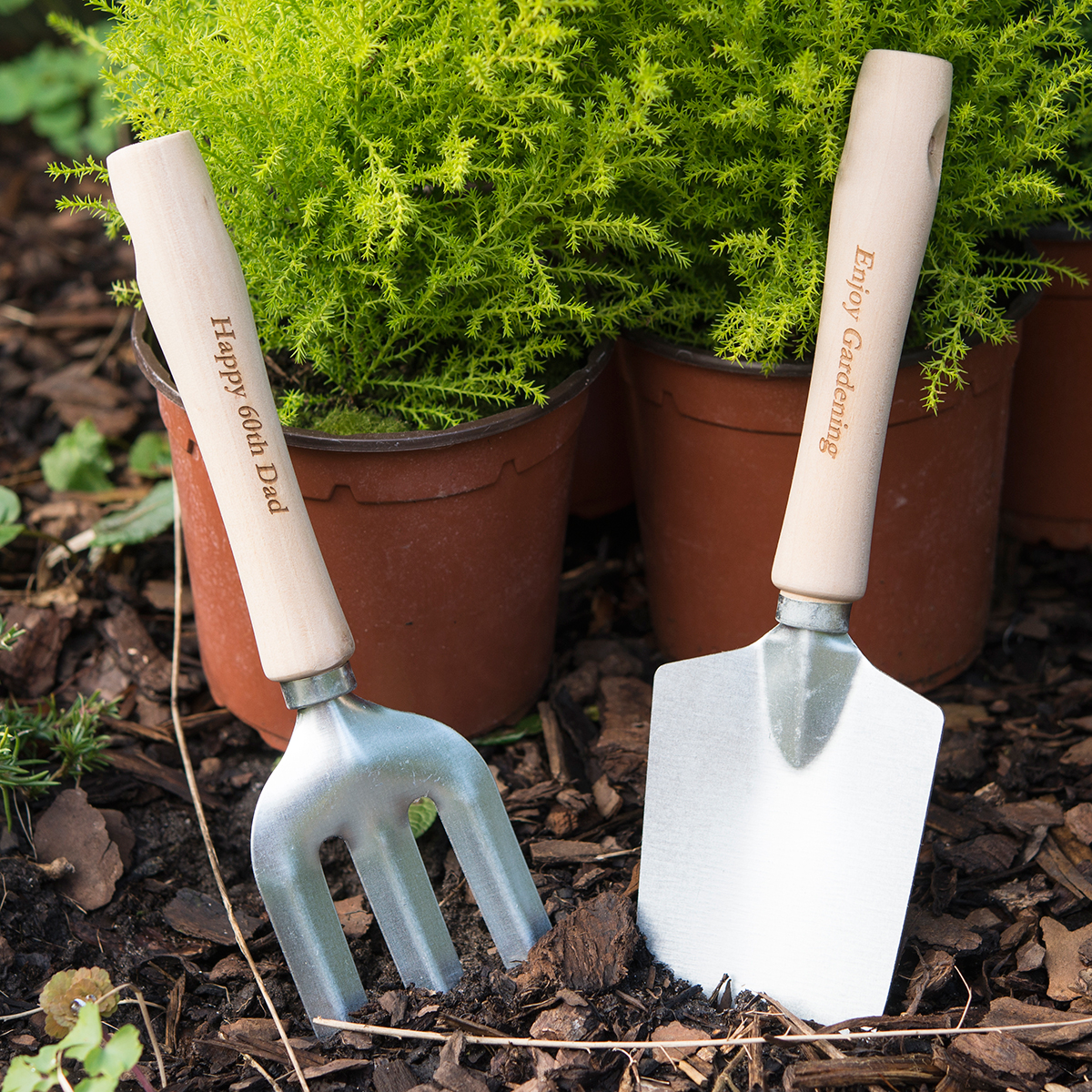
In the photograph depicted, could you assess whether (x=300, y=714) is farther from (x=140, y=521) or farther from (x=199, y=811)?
(x=140, y=521)

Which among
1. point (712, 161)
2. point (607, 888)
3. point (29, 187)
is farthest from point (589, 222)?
point (29, 187)

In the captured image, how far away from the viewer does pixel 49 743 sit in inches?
49.5

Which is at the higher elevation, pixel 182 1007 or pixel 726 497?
pixel 726 497

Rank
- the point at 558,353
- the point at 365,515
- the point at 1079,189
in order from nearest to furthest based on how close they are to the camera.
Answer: the point at 365,515 → the point at 558,353 → the point at 1079,189

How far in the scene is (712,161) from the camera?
106 cm

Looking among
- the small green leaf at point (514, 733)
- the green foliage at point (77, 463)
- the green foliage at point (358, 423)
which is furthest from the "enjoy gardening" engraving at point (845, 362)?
the green foliage at point (77, 463)

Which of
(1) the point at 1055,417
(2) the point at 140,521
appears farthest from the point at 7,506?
(1) the point at 1055,417

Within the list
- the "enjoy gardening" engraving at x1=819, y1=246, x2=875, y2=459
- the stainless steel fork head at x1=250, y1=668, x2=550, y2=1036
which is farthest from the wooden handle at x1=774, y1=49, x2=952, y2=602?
the stainless steel fork head at x1=250, y1=668, x2=550, y2=1036

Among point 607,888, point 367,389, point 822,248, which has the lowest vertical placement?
point 607,888

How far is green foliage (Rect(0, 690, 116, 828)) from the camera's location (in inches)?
44.3

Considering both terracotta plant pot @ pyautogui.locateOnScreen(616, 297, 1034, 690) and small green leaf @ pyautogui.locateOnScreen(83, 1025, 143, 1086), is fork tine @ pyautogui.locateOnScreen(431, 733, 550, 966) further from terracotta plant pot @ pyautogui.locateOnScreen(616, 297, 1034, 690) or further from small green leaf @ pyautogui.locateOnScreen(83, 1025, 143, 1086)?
terracotta plant pot @ pyautogui.locateOnScreen(616, 297, 1034, 690)

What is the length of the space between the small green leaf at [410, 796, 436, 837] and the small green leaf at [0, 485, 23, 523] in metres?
0.72

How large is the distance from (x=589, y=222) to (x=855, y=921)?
68cm

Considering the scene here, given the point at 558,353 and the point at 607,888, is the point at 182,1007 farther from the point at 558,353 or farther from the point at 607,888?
the point at 558,353
